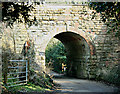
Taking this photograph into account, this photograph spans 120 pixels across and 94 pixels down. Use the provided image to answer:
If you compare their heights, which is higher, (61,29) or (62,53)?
(61,29)

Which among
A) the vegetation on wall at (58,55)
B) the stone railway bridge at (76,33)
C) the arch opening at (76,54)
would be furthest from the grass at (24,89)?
the vegetation on wall at (58,55)

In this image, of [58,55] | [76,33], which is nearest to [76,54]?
[76,33]

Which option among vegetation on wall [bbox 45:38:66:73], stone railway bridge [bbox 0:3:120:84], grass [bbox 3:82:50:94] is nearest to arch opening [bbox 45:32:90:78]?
stone railway bridge [bbox 0:3:120:84]

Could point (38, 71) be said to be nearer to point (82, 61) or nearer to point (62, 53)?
point (82, 61)

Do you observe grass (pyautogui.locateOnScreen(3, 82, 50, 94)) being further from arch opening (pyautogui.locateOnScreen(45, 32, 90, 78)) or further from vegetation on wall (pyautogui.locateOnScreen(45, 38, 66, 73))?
vegetation on wall (pyautogui.locateOnScreen(45, 38, 66, 73))

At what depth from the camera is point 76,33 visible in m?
11.2

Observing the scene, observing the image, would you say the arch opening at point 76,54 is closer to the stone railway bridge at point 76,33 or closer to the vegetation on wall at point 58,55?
the stone railway bridge at point 76,33

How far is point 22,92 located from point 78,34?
19.8 ft

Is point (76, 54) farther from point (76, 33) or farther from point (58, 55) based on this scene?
point (58, 55)

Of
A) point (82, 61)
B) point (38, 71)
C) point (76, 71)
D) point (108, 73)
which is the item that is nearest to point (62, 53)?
point (76, 71)

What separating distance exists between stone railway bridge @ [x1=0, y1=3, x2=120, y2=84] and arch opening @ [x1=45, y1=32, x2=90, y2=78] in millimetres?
268

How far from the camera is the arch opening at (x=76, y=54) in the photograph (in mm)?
11906

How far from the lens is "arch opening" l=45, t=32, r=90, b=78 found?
39.1 feet

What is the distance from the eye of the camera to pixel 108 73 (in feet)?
33.7
